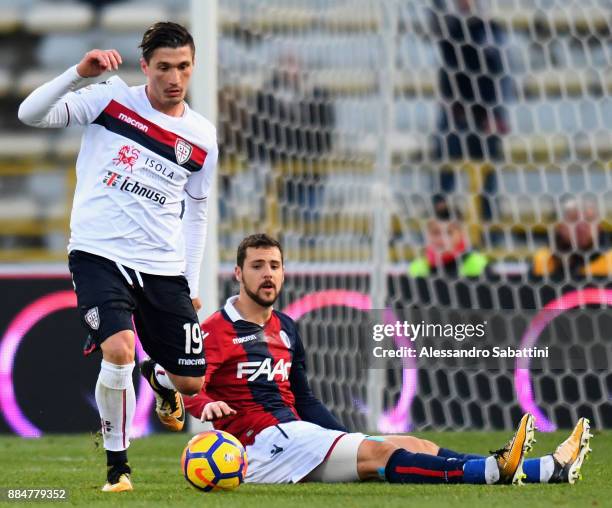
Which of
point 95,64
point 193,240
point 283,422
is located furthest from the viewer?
point 193,240

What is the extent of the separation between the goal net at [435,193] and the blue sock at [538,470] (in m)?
3.48

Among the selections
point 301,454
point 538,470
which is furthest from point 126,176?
point 538,470

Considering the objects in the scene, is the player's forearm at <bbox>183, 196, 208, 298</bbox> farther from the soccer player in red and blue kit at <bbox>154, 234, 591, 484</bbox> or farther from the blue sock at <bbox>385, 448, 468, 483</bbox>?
the blue sock at <bbox>385, 448, 468, 483</bbox>

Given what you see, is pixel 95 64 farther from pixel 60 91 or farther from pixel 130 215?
pixel 130 215

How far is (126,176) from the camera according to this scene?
5.01m

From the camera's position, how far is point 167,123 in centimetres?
513

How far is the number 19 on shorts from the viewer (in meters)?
5.10

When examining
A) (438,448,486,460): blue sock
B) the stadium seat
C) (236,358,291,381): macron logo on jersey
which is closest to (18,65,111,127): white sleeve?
(236,358,291,381): macron logo on jersey

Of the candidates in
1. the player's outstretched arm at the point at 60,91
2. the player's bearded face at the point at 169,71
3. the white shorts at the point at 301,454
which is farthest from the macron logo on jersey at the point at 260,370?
the player's outstretched arm at the point at 60,91

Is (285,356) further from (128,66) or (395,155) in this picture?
(128,66)

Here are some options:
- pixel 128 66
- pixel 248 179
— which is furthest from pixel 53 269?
pixel 128 66

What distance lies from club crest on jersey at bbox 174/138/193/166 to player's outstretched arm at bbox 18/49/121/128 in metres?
0.45

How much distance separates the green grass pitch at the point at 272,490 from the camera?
4410mm

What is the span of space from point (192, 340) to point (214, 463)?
53cm
